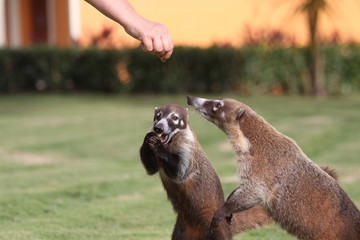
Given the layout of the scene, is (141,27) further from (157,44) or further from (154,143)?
(154,143)

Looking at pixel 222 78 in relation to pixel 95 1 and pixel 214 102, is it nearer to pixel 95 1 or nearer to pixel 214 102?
pixel 214 102

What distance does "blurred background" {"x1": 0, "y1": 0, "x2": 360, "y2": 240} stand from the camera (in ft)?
36.7

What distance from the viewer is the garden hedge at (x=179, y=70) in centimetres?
1664

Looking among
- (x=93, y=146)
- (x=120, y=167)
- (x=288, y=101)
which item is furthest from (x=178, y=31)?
(x=120, y=167)

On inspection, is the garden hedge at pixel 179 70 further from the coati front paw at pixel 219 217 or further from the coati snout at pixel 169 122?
the coati front paw at pixel 219 217

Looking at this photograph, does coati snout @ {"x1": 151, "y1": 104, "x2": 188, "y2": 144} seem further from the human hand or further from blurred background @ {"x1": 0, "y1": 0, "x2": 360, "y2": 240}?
blurred background @ {"x1": 0, "y1": 0, "x2": 360, "y2": 240}

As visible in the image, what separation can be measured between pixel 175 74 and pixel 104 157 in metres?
7.20

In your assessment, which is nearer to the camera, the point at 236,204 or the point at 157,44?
the point at 157,44

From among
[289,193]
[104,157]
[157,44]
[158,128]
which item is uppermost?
[157,44]

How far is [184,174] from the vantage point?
4746mm

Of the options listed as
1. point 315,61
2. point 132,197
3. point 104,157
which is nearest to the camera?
point 132,197

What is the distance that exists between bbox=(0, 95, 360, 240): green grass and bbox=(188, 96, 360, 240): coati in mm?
1131

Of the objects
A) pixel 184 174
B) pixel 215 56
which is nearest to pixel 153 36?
pixel 184 174

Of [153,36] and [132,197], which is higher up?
[153,36]
